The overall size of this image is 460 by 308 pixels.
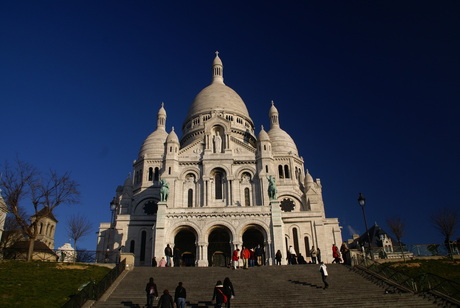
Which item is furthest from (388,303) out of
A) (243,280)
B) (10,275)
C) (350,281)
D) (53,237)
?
(53,237)

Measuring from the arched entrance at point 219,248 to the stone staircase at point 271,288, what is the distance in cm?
1136

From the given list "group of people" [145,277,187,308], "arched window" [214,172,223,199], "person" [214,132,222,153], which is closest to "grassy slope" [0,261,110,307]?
"group of people" [145,277,187,308]

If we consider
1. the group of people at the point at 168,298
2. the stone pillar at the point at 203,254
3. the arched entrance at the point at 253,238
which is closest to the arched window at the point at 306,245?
the arched entrance at the point at 253,238

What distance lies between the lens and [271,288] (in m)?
20.8

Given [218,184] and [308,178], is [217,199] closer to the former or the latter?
[218,184]

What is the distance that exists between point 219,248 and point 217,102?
26.1 meters

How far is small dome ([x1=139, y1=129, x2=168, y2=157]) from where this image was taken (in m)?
53.4

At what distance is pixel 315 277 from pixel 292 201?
2576 centimetres

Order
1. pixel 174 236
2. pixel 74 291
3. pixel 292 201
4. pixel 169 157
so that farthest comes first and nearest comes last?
pixel 292 201, pixel 169 157, pixel 174 236, pixel 74 291

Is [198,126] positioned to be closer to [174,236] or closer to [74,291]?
[174,236]

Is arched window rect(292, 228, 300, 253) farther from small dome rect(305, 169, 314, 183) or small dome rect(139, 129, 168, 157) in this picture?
small dome rect(139, 129, 168, 157)

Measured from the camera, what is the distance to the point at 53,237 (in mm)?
78875

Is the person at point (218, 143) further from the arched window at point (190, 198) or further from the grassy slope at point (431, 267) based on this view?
the grassy slope at point (431, 267)

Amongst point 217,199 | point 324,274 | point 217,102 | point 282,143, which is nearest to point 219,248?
point 217,199
